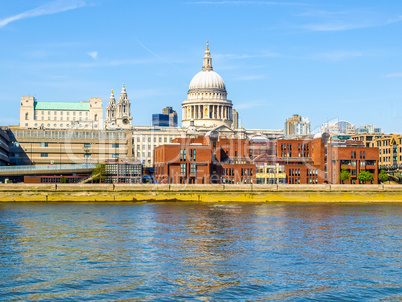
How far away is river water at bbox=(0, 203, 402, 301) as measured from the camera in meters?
29.4

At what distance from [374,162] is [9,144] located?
85.3 meters

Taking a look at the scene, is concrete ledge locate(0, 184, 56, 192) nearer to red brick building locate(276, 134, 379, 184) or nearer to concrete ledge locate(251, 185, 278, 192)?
concrete ledge locate(251, 185, 278, 192)

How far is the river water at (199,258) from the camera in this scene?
2939 centimetres

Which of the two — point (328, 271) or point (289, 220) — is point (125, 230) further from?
point (328, 271)

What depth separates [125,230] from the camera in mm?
50938

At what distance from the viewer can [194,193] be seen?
3654 inches

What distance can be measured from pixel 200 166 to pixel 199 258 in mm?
71294

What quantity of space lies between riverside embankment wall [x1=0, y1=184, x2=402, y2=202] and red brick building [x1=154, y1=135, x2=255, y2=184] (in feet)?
42.5

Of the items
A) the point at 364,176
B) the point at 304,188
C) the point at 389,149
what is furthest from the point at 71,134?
the point at 389,149

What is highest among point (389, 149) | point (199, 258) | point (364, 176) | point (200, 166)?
point (389, 149)

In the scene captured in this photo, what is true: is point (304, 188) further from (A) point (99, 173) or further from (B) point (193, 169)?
(A) point (99, 173)

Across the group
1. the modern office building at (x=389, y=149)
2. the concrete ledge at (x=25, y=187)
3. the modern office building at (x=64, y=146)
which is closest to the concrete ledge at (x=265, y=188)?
the concrete ledge at (x=25, y=187)

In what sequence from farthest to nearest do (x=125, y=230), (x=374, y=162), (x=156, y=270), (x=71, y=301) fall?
(x=374, y=162) → (x=125, y=230) → (x=156, y=270) → (x=71, y=301)

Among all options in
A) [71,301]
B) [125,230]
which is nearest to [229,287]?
[71,301]
